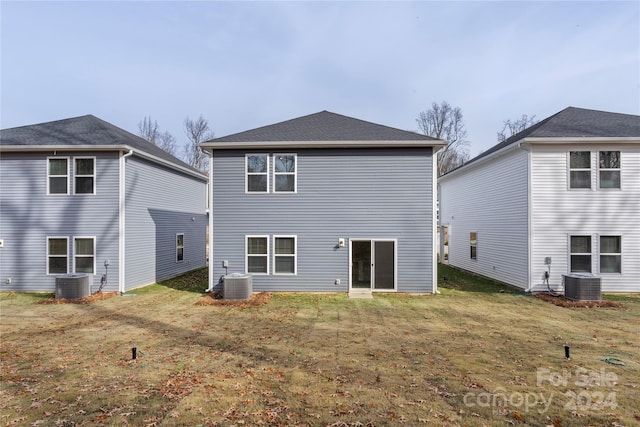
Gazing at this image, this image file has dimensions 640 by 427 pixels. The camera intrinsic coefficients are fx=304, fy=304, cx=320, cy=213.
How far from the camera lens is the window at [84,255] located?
35.7ft

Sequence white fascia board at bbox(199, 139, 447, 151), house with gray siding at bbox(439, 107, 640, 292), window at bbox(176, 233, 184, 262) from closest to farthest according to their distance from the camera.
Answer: white fascia board at bbox(199, 139, 447, 151) < house with gray siding at bbox(439, 107, 640, 292) < window at bbox(176, 233, 184, 262)

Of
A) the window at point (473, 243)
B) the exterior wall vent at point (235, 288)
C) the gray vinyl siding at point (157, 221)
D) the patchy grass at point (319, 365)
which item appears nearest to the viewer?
the patchy grass at point (319, 365)

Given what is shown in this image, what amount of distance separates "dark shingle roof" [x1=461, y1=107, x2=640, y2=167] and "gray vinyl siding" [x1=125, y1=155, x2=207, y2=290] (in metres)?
14.7

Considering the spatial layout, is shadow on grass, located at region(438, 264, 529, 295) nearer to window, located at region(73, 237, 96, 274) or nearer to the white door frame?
the white door frame

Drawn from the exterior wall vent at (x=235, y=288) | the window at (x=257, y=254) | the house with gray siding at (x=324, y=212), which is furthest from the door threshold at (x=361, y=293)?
the exterior wall vent at (x=235, y=288)

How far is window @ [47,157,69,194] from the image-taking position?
432 inches

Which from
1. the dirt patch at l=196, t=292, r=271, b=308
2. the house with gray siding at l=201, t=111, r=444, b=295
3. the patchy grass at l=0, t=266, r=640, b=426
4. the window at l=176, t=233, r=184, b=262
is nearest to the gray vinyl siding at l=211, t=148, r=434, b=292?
the house with gray siding at l=201, t=111, r=444, b=295

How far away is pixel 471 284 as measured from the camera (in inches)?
489

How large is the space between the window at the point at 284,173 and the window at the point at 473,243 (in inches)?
389

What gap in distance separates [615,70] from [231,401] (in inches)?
949

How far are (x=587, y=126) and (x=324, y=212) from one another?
10.2 metres

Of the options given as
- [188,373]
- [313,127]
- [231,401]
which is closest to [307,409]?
[231,401]

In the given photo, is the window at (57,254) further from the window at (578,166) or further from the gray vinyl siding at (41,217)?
the window at (578,166)

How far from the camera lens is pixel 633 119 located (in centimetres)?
1181
